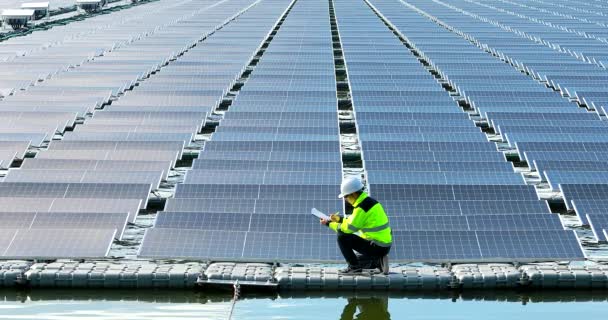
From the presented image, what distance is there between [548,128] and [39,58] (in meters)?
27.1

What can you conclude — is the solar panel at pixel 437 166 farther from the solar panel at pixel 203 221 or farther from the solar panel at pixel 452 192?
the solar panel at pixel 203 221

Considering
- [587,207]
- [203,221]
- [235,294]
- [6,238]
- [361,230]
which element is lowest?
[6,238]

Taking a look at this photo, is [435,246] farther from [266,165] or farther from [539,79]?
[539,79]

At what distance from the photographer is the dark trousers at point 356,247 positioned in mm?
13938

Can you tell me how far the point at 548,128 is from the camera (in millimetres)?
25406

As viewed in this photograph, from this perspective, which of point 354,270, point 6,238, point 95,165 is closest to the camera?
point 354,270

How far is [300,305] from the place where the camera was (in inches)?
538

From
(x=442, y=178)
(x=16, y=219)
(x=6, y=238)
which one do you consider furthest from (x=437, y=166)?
(x=6, y=238)

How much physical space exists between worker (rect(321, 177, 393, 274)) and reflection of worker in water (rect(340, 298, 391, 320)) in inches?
23.1

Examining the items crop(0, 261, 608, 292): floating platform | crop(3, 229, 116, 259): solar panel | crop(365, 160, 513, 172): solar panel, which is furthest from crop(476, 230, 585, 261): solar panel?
crop(3, 229, 116, 259): solar panel

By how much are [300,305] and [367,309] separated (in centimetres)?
101

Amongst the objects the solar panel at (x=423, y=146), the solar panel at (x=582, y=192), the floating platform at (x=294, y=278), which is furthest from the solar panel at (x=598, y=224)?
the solar panel at (x=423, y=146)

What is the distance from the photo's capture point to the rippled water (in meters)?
13.3

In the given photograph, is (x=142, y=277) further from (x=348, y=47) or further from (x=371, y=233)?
(x=348, y=47)
